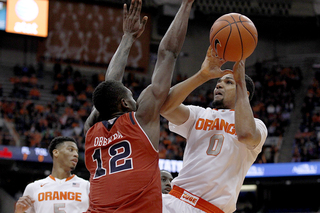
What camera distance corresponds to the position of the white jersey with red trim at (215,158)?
3.79 m

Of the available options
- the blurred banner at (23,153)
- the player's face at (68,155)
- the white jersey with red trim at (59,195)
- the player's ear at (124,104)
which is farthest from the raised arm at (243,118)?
the blurred banner at (23,153)

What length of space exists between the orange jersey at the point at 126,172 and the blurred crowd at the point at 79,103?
1170 cm

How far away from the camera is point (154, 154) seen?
3066 millimetres

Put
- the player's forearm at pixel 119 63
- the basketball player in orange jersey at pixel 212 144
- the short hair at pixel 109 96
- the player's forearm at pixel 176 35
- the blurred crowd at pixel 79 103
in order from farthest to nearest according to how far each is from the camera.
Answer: the blurred crowd at pixel 79 103
the player's forearm at pixel 119 63
the basketball player in orange jersey at pixel 212 144
the player's forearm at pixel 176 35
the short hair at pixel 109 96

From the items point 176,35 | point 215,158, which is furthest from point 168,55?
point 215,158

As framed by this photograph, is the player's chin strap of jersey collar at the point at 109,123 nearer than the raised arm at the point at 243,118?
Yes

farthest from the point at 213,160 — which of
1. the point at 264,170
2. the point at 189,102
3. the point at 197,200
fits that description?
the point at 189,102

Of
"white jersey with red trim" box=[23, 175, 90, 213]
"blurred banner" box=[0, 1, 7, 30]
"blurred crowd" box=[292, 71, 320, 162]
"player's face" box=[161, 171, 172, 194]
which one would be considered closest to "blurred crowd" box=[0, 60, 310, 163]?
"blurred crowd" box=[292, 71, 320, 162]

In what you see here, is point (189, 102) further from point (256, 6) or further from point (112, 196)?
point (112, 196)

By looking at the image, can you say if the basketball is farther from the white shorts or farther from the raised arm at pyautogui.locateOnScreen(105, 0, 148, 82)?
the white shorts

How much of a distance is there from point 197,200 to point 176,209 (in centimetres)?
22

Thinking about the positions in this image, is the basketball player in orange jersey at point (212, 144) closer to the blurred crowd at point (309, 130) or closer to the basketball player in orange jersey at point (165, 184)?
the basketball player in orange jersey at point (165, 184)

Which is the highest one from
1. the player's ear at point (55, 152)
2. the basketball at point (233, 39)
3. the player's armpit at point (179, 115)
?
the basketball at point (233, 39)

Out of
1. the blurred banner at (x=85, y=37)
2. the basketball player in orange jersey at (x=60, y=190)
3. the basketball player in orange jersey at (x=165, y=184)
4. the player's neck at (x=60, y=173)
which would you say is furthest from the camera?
the blurred banner at (x=85, y=37)
